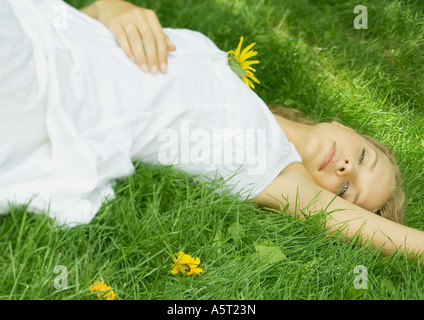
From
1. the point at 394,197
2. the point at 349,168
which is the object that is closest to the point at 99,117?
the point at 349,168

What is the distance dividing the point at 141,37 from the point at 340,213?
3.67 feet

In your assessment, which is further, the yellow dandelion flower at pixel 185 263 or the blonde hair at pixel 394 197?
the blonde hair at pixel 394 197

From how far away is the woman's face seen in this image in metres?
2.29

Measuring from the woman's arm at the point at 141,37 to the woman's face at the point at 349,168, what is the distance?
81 cm

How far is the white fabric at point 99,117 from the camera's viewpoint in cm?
175

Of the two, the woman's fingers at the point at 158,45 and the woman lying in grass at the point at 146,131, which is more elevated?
the woman's fingers at the point at 158,45

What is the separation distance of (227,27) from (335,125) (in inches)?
46.4
